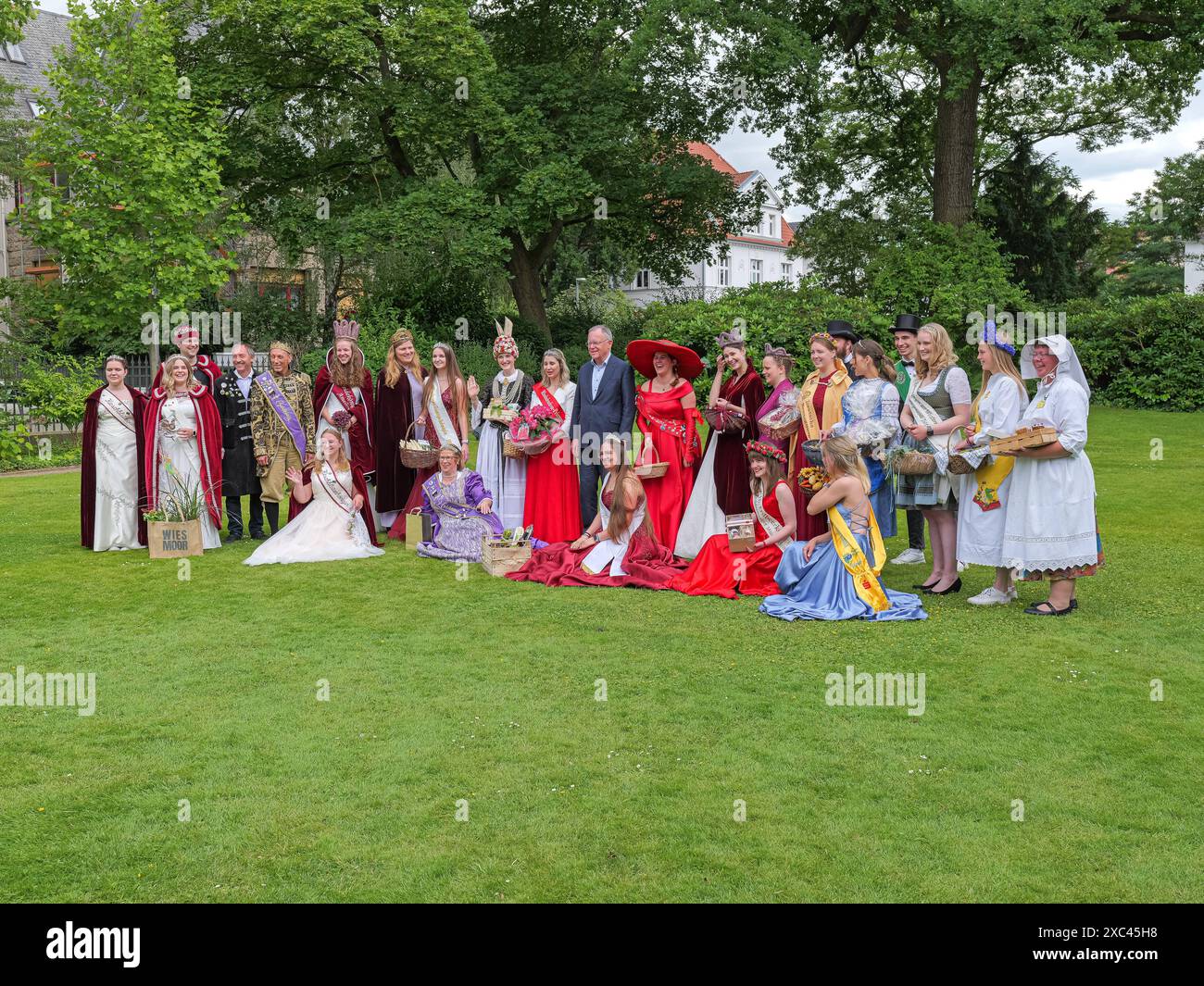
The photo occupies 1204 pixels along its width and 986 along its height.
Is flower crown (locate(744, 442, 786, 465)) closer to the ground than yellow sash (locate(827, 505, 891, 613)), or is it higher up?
higher up

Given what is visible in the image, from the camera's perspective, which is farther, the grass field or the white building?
the white building

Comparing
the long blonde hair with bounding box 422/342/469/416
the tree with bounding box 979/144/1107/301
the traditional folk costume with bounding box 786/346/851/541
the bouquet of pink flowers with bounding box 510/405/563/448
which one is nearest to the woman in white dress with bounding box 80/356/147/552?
the long blonde hair with bounding box 422/342/469/416

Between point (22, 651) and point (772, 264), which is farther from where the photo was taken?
point (772, 264)

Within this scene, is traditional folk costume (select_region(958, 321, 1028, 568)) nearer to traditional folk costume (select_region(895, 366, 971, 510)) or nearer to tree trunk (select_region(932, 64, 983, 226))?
traditional folk costume (select_region(895, 366, 971, 510))

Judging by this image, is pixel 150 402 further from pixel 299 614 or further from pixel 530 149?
pixel 530 149

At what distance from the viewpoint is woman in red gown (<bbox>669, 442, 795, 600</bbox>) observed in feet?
28.5

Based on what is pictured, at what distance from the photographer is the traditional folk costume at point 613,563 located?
29.9ft

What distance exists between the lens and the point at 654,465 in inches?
372

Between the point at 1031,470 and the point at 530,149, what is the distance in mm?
19206

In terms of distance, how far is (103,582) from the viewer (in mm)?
9406

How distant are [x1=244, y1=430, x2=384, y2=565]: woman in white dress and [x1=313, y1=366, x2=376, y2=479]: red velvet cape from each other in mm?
312

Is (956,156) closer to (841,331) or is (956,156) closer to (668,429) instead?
(841,331)

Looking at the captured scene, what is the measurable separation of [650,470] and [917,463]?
7.24 feet

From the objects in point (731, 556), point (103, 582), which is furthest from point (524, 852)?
point (103, 582)
